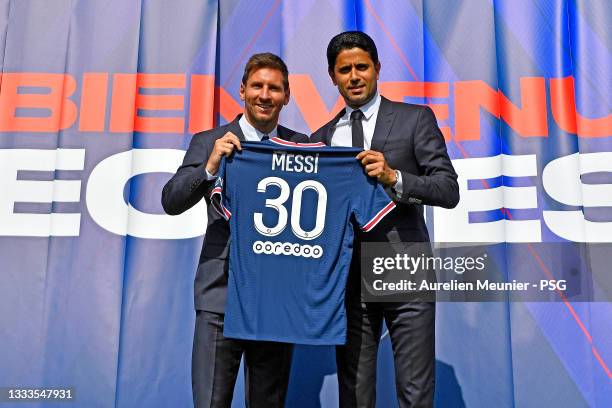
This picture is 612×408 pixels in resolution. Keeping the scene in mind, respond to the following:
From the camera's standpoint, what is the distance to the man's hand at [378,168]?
157cm

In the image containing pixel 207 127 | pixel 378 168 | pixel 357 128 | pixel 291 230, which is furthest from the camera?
pixel 207 127

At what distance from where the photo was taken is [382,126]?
1.72 meters

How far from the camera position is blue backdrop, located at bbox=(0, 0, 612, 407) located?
8.29ft

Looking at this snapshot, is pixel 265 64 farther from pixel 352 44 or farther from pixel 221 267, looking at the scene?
pixel 221 267

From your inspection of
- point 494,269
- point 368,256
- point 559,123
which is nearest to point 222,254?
point 368,256

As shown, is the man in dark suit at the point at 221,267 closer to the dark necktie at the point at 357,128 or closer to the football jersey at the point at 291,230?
the football jersey at the point at 291,230

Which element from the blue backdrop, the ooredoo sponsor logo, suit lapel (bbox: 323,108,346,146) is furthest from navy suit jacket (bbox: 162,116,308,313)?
the blue backdrop

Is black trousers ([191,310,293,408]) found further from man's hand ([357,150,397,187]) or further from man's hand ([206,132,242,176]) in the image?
man's hand ([357,150,397,187])

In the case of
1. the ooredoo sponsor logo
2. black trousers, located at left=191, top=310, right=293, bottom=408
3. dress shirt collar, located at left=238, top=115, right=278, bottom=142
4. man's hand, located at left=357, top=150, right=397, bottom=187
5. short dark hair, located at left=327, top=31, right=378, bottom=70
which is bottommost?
black trousers, located at left=191, top=310, right=293, bottom=408

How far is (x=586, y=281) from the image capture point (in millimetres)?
2559

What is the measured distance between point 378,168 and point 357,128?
26 centimetres

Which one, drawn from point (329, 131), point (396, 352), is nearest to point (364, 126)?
point (329, 131)

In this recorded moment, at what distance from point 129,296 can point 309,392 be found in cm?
100

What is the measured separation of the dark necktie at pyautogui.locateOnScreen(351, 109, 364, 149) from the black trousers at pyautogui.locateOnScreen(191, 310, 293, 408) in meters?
0.72
